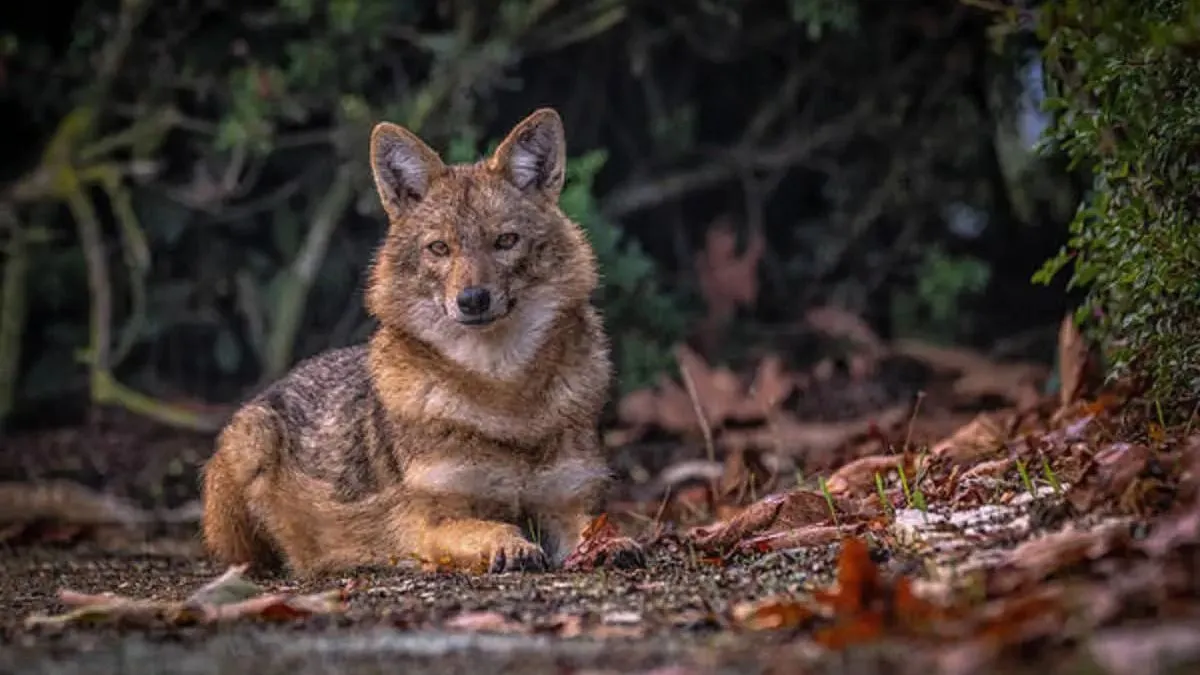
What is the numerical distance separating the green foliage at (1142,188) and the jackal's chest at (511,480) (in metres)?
1.57

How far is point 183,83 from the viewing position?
915cm

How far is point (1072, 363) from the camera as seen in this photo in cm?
641

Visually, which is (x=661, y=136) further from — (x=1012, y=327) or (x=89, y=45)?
(x=89, y=45)

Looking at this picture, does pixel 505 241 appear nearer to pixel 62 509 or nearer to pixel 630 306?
pixel 630 306

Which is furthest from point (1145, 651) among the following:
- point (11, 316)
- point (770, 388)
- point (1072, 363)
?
A: point (11, 316)

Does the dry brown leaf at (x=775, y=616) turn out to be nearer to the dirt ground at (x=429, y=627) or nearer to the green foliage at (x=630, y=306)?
the dirt ground at (x=429, y=627)

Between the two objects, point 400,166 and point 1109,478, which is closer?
point 1109,478

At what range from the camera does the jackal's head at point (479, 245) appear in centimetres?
579

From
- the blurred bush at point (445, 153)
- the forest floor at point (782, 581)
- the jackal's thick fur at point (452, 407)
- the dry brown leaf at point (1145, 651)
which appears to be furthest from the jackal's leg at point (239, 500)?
the dry brown leaf at point (1145, 651)

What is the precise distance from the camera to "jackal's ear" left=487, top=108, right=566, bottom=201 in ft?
20.1

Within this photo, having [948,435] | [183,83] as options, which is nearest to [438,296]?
[948,435]

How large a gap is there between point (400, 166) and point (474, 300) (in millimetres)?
786

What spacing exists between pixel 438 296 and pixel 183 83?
3849 millimetres

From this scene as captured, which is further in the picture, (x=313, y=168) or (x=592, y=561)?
(x=313, y=168)
